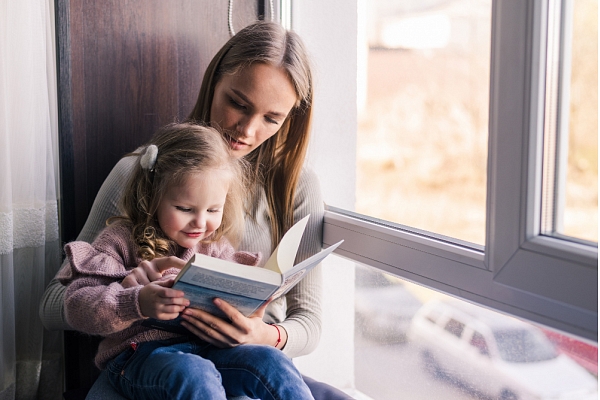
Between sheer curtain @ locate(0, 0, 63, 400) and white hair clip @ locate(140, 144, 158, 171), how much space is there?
0.33m

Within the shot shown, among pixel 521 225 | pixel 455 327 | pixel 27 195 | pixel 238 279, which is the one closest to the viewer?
pixel 238 279

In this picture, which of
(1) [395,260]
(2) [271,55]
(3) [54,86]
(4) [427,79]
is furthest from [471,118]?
(3) [54,86]

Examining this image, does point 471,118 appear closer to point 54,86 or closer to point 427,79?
point 427,79

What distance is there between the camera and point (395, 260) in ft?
4.74

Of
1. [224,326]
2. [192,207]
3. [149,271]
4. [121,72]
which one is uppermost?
[121,72]

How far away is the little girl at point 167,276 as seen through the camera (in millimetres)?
1151

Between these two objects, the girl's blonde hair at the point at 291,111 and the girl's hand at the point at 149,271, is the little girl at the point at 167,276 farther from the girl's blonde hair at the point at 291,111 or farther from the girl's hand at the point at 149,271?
the girl's blonde hair at the point at 291,111

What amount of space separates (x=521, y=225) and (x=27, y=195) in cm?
115

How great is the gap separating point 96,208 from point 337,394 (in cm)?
72

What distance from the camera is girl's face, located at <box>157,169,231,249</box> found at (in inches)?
51.5

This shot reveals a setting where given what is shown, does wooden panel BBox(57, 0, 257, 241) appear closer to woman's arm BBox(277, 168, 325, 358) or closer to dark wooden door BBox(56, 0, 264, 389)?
dark wooden door BBox(56, 0, 264, 389)

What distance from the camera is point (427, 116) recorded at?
1442 mm

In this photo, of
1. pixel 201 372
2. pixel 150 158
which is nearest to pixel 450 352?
pixel 201 372

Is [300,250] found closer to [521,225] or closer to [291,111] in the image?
[291,111]
